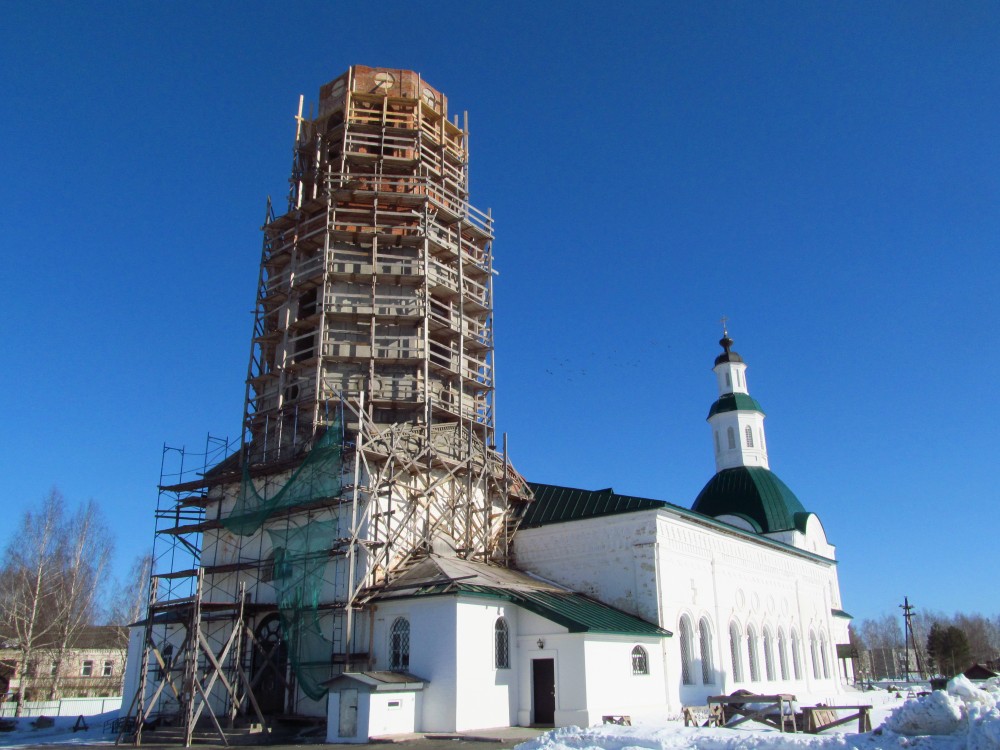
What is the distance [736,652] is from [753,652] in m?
1.74

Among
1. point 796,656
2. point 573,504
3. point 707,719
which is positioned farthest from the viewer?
point 796,656

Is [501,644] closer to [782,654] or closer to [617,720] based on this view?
[617,720]

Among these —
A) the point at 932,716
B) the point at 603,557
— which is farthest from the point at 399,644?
the point at 932,716

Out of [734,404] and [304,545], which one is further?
[734,404]

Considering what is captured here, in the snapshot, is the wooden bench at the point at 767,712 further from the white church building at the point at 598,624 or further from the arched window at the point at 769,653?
the arched window at the point at 769,653

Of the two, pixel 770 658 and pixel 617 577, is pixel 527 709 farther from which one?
pixel 770 658

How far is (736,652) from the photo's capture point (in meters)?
27.0

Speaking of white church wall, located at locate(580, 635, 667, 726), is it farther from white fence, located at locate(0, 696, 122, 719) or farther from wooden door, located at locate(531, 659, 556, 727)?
white fence, located at locate(0, 696, 122, 719)

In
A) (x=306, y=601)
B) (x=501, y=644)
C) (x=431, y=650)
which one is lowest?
(x=431, y=650)

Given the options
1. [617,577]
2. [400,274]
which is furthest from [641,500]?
[400,274]

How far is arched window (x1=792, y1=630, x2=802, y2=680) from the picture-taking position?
31.2 metres

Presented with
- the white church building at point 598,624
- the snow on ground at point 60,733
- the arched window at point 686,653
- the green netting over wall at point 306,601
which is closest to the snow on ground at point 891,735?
the white church building at point 598,624

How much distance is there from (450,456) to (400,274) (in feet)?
21.5

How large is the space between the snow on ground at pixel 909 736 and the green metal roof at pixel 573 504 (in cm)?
1268
